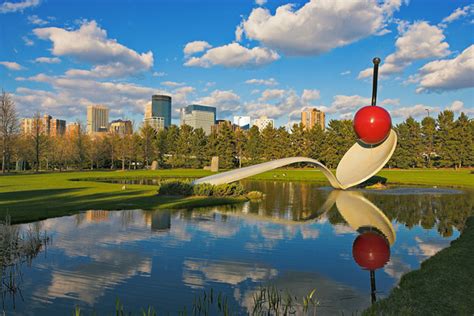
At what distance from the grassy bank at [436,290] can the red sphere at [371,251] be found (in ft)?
2.54

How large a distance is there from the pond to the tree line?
42.2m

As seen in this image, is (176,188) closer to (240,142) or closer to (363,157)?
(363,157)

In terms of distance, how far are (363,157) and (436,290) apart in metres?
17.2

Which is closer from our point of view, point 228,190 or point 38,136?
point 228,190

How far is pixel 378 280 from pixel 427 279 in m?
0.74

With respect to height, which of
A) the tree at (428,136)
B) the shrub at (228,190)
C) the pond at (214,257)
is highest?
the tree at (428,136)

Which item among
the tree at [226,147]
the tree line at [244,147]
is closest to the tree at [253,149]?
the tree line at [244,147]

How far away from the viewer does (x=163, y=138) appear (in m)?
63.4

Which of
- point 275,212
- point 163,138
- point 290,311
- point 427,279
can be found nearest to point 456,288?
point 427,279

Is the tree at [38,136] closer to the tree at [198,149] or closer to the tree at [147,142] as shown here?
the tree at [147,142]

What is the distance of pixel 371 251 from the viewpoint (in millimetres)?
8312

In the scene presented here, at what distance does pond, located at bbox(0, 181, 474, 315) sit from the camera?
5613 mm

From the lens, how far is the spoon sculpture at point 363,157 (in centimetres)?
1922

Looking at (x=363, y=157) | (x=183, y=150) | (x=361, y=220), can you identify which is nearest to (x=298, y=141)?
(x=183, y=150)
